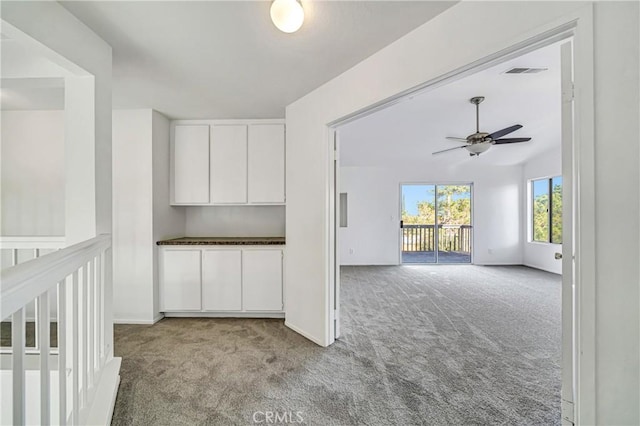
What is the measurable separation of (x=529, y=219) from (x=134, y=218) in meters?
7.77

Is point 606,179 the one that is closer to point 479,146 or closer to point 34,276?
point 34,276

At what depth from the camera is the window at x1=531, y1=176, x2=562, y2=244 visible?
18.4 ft

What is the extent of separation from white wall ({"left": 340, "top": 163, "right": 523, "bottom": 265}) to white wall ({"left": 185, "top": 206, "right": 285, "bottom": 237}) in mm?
2966

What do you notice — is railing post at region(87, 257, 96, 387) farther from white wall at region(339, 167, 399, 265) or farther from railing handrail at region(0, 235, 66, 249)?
white wall at region(339, 167, 399, 265)

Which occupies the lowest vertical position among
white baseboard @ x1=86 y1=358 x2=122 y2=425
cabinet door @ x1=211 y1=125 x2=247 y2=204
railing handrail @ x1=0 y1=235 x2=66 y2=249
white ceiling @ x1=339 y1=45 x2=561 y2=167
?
white baseboard @ x1=86 y1=358 x2=122 y2=425

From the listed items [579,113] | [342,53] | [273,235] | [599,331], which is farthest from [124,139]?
[599,331]

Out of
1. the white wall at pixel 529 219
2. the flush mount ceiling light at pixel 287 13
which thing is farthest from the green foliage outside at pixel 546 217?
the flush mount ceiling light at pixel 287 13

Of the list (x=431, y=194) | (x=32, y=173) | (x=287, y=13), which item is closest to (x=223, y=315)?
(x=32, y=173)

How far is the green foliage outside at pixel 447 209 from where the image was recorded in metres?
6.52

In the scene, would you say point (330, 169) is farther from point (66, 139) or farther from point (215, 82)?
point (66, 139)

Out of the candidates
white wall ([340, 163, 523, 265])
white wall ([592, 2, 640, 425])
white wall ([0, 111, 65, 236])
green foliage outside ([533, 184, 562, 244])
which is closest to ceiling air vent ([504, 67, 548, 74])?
white wall ([592, 2, 640, 425])

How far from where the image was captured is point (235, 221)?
144 inches

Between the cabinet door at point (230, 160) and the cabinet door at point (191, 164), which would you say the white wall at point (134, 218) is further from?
Answer: the cabinet door at point (230, 160)

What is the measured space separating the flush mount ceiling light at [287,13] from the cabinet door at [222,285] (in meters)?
2.39
